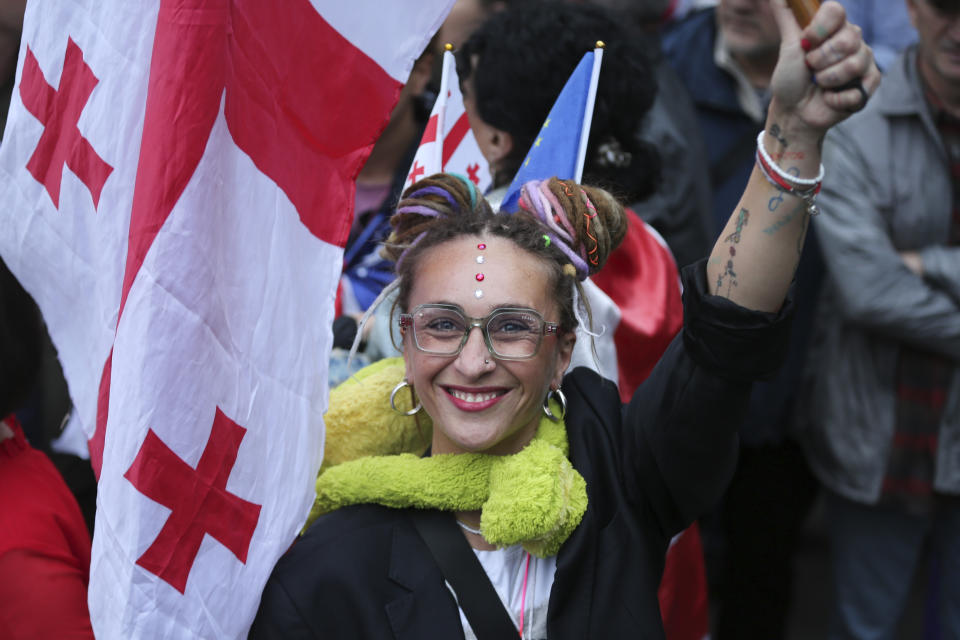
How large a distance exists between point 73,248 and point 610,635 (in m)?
1.17

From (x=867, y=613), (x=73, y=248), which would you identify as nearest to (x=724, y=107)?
(x=867, y=613)

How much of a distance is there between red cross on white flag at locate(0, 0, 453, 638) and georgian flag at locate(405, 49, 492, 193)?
0.88ft

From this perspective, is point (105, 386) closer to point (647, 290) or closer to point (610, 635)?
point (610, 635)

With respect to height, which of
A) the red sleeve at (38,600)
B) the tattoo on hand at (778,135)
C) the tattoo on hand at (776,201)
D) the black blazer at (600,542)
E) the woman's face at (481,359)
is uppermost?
the tattoo on hand at (778,135)

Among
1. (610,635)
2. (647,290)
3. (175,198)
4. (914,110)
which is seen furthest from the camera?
(914,110)

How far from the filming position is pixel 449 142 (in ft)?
7.98

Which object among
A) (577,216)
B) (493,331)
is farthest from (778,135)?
(493,331)

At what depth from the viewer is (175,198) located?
1.70 m

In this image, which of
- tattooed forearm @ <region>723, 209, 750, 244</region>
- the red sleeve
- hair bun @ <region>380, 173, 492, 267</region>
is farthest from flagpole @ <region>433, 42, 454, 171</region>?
the red sleeve

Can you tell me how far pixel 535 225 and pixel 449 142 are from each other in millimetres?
541

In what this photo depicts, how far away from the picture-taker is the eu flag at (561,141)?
2.12m

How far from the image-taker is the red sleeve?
75.6 inches

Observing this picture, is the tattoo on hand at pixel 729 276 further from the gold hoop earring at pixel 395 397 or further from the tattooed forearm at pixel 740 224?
the gold hoop earring at pixel 395 397

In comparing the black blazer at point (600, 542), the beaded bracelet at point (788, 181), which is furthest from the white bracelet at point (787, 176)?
the black blazer at point (600, 542)
